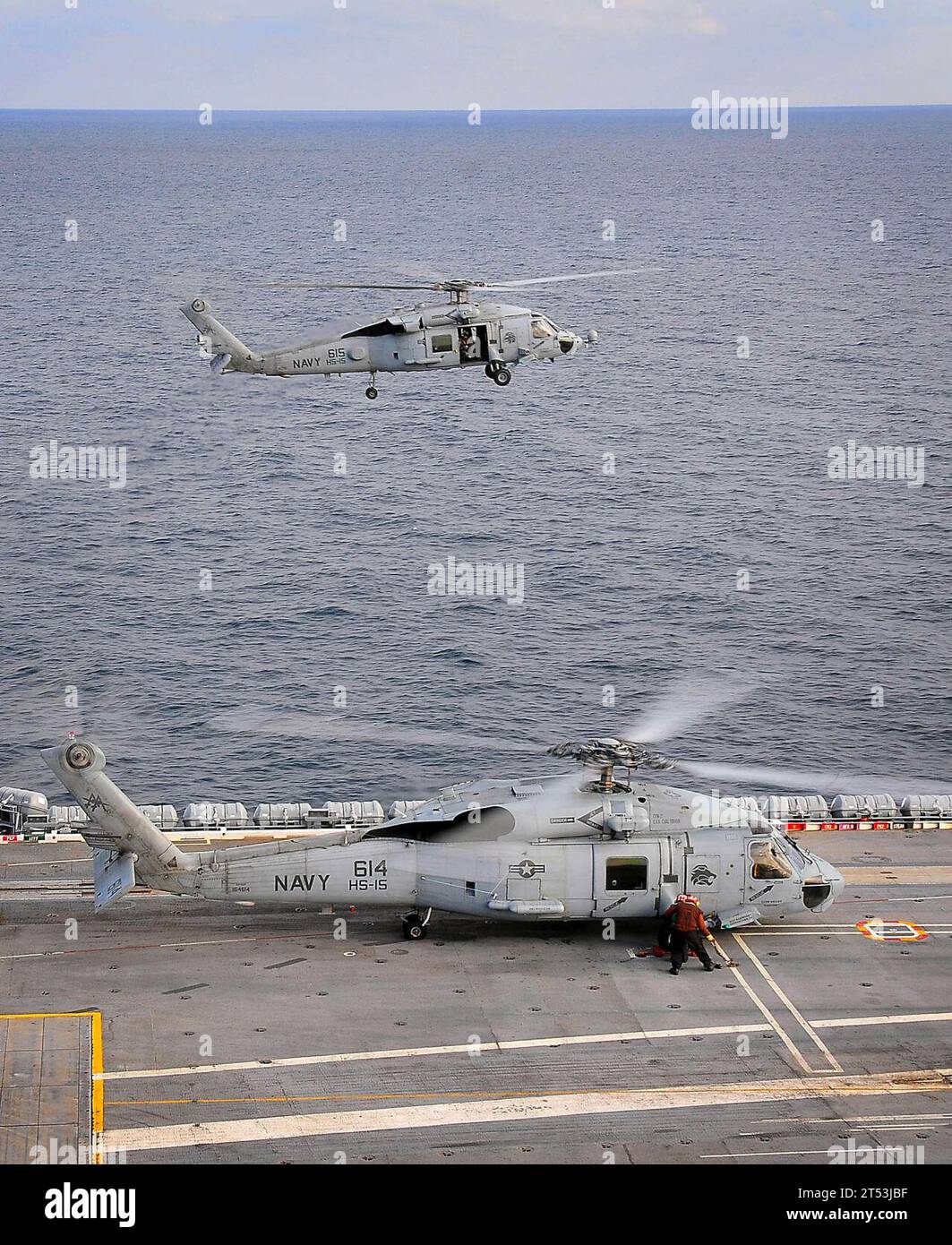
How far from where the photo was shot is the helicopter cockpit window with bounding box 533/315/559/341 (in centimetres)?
4375

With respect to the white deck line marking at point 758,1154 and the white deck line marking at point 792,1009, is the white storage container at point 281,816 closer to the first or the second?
the white deck line marking at point 792,1009

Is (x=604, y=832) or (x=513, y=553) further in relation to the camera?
(x=513, y=553)

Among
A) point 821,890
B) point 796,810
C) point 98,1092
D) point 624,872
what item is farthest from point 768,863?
point 98,1092

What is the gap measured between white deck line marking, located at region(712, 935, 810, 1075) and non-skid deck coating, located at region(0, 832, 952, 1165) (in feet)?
0.26

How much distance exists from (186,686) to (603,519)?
30.2m

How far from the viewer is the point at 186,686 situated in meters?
70.9

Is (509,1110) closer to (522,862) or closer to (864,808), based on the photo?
(522,862)

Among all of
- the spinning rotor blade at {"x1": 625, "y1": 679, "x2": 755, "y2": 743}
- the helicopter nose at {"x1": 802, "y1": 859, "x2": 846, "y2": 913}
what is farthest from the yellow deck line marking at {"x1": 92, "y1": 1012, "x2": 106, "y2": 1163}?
the spinning rotor blade at {"x1": 625, "y1": 679, "x2": 755, "y2": 743}

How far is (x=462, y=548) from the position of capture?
287 ft
